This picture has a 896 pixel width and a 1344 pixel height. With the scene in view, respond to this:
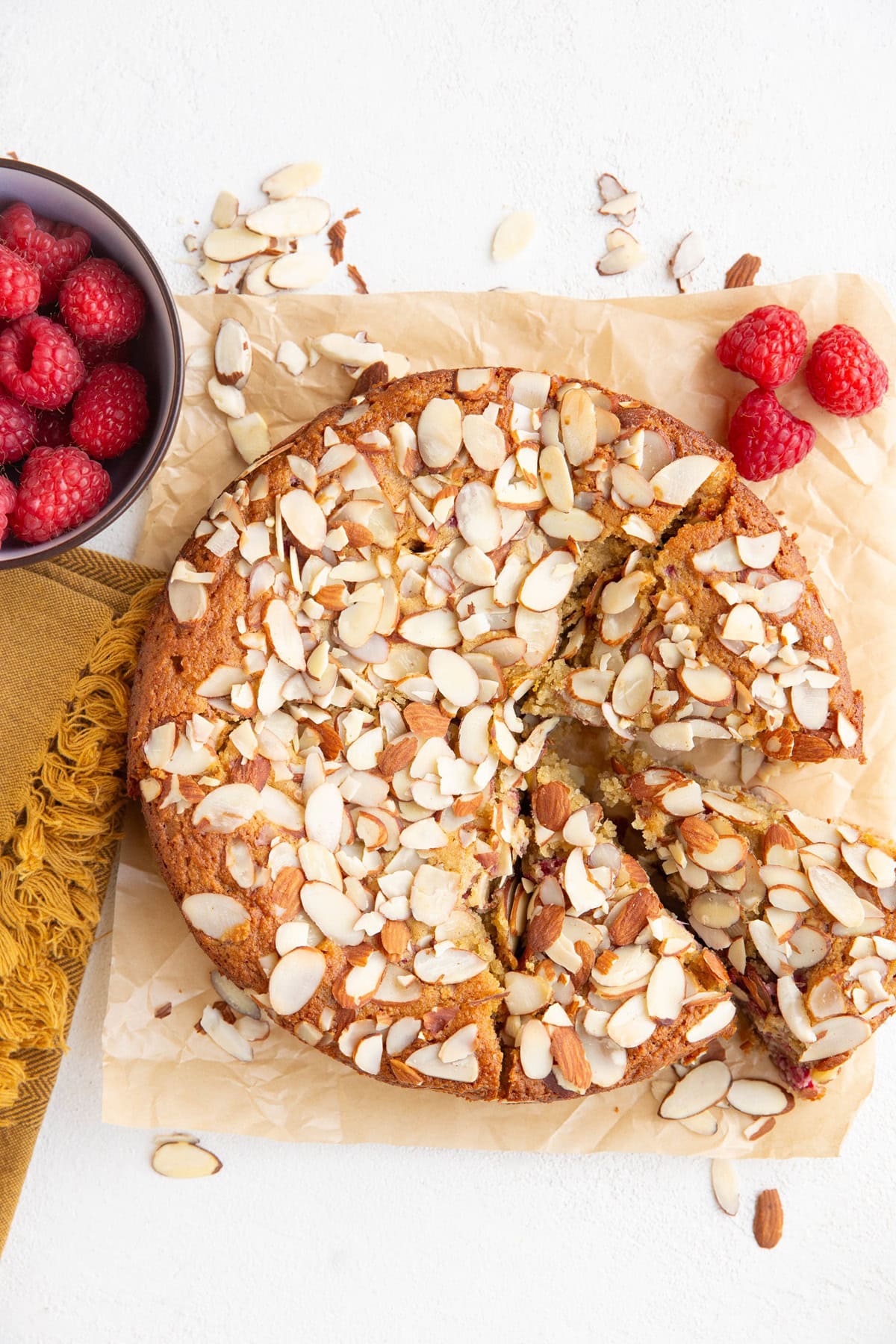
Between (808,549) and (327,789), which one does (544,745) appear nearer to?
(327,789)

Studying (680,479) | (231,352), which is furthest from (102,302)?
(680,479)

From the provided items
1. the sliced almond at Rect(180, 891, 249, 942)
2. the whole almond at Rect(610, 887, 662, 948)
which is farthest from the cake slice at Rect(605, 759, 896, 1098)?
the sliced almond at Rect(180, 891, 249, 942)

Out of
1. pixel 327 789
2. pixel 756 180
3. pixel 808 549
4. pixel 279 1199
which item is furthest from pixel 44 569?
pixel 756 180

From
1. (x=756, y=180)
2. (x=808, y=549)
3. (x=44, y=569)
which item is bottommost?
(x=44, y=569)

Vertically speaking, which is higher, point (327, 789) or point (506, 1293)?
point (327, 789)

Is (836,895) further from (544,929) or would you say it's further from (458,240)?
(458,240)

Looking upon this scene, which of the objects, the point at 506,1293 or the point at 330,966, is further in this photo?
the point at 506,1293
